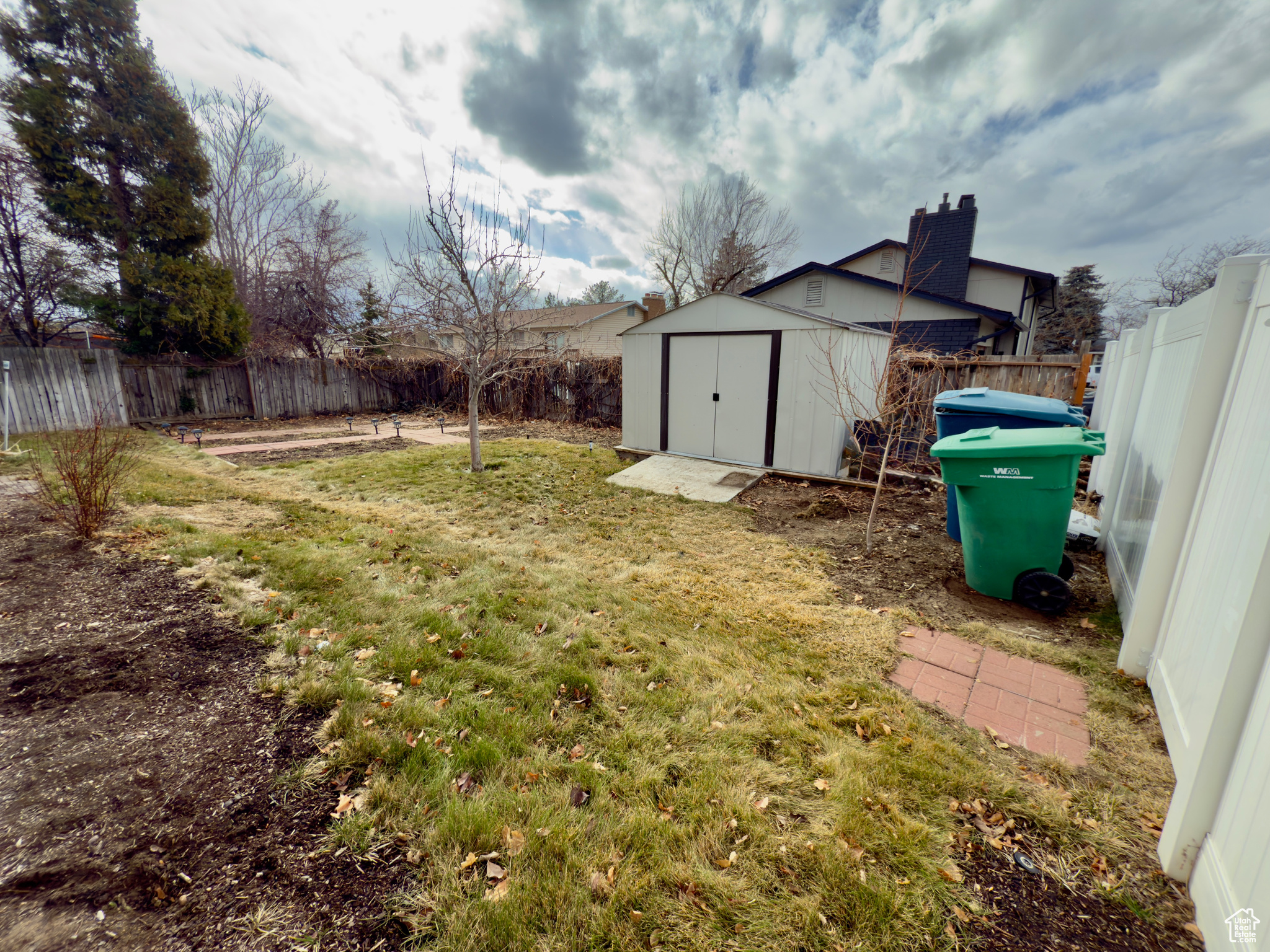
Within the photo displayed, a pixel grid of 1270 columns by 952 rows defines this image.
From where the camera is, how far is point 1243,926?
4.28ft

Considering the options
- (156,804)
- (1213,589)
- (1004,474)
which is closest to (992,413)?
(1004,474)

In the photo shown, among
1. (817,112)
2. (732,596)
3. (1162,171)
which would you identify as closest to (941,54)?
(817,112)

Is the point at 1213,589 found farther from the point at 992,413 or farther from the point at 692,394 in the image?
the point at 692,394

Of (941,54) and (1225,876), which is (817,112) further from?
(1225,876)

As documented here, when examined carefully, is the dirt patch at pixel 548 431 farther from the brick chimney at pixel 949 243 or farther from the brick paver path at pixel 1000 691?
the brick chimney at pixel 949 243

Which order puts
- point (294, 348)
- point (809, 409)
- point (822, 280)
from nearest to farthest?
point (809, 409) < point (822, 280) < point (294, 348)

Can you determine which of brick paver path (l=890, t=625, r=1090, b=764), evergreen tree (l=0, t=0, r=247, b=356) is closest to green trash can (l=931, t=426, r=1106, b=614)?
brick paver path (l=890, t=625, r=1090, b=764)

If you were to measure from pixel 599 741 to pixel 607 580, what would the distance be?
1.80 m

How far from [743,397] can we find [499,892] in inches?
277

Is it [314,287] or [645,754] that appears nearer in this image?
[645,754]

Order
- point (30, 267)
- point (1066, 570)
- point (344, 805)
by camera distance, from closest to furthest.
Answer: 1. point (344, 805)
2. point (1066, 570)
3. point (30, 267)

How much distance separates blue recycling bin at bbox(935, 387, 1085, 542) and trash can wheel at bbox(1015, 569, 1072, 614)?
90cm

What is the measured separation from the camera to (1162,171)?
66.7 feet

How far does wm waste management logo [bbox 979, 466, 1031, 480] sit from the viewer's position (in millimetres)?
3299
